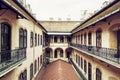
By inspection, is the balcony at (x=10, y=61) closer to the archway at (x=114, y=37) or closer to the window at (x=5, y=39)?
the window at (x=5, y=39)

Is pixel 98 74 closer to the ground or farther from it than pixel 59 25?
closer to the ground

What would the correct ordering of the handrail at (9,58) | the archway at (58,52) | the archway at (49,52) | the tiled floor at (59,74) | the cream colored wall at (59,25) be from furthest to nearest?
the cream colored wall at (59,25) < the archway at (58,52) < the archway at (49,52) < the tiled floor at (59,74) < the handrail at (9,58)

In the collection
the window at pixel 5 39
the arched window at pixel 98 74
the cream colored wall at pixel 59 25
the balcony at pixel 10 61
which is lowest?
the arched window at pixel 98 74

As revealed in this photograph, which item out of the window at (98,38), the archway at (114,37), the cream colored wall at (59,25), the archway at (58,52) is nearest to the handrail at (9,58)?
the archway at (114,37)

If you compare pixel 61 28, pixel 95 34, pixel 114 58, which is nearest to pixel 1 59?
pixel 114 58

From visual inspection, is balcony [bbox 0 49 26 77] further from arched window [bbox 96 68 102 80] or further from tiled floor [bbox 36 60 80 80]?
tiled floor [bbox 36 60 80 80]

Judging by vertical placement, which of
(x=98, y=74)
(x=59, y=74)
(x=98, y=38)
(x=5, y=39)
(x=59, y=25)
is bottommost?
(x=59, y=74)

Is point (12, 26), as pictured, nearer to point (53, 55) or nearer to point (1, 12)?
point (1, 12)

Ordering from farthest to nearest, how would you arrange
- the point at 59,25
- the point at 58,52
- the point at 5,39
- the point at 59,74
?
the point at 59,25 < the point at 58,52 < the point at 59,74 < the point at 5,39

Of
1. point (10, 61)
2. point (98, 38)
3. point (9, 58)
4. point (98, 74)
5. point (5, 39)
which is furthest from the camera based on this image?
point (98, 38)

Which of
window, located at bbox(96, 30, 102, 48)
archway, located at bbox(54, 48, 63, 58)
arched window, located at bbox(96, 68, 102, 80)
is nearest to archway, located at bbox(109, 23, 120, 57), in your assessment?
window, located at bbox(96, 30, 102, 48)

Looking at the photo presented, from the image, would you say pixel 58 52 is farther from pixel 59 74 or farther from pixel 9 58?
pixel 9 58

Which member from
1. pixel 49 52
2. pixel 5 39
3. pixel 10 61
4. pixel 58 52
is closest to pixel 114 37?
pixel 10 61

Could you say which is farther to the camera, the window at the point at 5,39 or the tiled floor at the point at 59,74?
the tiled floor at the point at 59,74
